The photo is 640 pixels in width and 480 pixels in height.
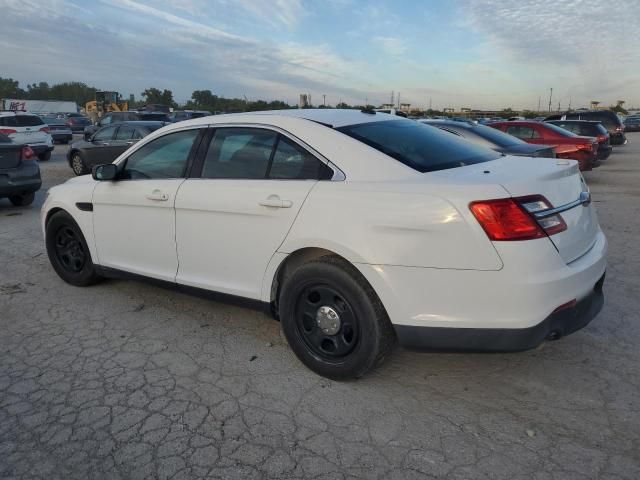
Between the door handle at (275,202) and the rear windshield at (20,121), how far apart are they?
1791 centimetres

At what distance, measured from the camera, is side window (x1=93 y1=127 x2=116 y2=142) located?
13.3m

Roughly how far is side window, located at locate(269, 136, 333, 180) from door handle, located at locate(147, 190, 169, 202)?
0.93 m

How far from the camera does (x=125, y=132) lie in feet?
42.2

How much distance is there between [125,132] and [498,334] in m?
12.2

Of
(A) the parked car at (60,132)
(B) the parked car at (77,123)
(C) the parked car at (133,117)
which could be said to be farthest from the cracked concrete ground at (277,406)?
(B) the parked car at (77,123)

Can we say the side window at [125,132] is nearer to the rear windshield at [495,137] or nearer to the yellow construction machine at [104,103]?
the rear windshield at [495,137]

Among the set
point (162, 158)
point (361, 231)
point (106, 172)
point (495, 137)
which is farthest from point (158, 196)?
point (495, 137)

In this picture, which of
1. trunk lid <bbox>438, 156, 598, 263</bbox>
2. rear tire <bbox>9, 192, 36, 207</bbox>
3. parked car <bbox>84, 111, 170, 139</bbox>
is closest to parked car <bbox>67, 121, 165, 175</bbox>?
rear tire <bbox>9, 192, 36, 207</bbox>

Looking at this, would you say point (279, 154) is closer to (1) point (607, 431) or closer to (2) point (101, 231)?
(2) point (101, 231)

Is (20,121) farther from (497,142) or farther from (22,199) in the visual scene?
(497,142)

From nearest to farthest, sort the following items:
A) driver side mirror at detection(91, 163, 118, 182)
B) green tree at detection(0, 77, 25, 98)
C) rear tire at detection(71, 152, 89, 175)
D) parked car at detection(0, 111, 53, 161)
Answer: driver side mirror at detection(91, 163, 118, 182) → rear tire at detection(71, 152, 89, 175) → parked car at detection(0, 111, 53, 161) → green tree at detection(0, 77, 25, 98)

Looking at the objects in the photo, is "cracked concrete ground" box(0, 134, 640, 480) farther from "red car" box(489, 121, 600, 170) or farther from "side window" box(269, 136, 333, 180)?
"red car" box(489, 121, 600, 170)

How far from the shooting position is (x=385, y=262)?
2.73 metres

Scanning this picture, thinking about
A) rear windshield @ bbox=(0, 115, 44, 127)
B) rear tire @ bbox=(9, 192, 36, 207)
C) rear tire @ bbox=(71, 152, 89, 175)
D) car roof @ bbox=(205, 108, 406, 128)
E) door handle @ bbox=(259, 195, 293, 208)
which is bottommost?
rear tire @ bbox=(9, 192, 36, 207)
